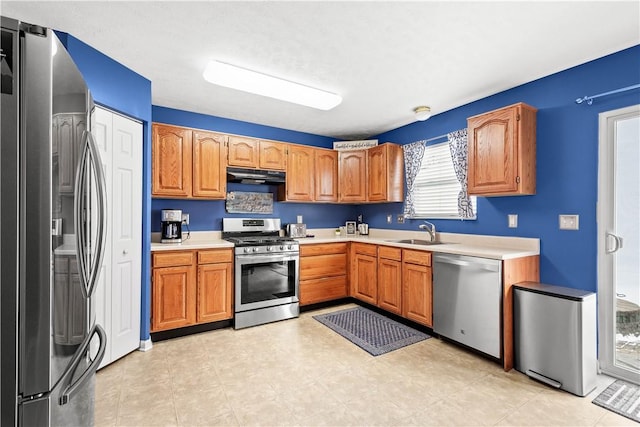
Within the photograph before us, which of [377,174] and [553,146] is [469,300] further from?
[377,174]

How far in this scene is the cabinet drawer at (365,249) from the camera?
383 cm

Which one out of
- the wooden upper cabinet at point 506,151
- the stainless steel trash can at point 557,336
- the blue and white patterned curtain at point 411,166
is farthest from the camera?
the blue and white patterned curtain at point 411,166

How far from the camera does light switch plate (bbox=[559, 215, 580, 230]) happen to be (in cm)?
253

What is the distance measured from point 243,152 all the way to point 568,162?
3324 millimetres

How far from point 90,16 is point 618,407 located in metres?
4.29

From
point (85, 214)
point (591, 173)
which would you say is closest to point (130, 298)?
point (85, 214)

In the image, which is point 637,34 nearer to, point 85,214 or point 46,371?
point 85,214

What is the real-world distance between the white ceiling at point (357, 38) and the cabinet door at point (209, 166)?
1.80 feet

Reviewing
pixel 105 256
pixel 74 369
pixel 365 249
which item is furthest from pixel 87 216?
pixel 365 249

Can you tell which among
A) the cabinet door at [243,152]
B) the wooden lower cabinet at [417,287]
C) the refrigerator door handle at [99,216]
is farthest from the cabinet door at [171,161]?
the wooden lower cabinet at [417,287]

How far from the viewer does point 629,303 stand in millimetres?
2311

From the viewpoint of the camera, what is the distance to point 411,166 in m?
4.15

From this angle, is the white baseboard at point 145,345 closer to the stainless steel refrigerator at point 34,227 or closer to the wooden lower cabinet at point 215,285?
the wooden lower cabinet at point 215,285

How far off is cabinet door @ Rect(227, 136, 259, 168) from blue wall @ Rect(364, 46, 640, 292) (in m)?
2.81
